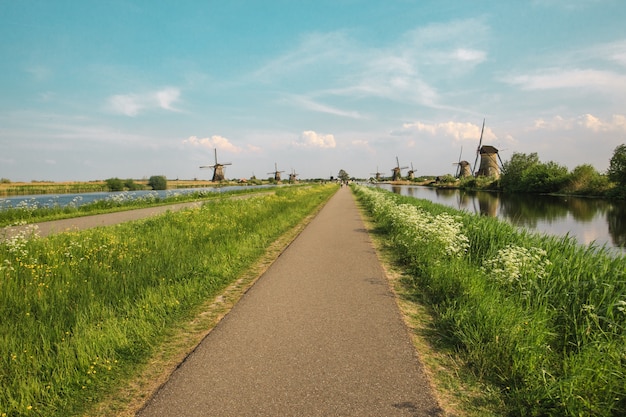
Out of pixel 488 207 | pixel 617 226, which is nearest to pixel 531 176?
pixel 488 207

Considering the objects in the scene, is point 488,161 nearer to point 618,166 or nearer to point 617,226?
point 618,166

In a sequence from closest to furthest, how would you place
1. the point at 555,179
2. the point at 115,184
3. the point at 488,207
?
the point at 488,207 → the point at 555,179 → the point at 115,184

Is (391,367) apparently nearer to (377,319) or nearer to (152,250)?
(377,319)

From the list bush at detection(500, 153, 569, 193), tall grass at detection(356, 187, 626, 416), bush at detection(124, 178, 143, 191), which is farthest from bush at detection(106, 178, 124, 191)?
bush at detection(500, 153, 569, 193)

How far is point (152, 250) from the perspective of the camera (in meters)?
8.38

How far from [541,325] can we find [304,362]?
324 centimetres

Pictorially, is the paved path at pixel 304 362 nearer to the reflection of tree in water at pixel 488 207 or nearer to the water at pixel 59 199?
the reflection of tree in water at pixel 488 207

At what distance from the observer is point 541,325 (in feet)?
13.9

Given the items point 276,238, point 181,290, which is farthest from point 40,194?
point 181,290

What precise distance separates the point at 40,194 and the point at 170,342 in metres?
64.3

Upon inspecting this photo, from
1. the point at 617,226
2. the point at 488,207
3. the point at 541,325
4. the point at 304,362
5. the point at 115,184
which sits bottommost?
the point at 617,226

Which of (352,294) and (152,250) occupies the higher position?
(152,250)

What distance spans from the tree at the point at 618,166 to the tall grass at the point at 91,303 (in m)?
51.4

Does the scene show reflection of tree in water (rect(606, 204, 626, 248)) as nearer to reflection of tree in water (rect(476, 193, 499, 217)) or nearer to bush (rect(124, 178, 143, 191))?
reflection of tree in water (rect(476, 193, 499, 217))
